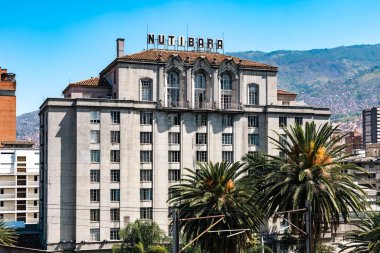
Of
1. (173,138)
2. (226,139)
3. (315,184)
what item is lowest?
(315,184)

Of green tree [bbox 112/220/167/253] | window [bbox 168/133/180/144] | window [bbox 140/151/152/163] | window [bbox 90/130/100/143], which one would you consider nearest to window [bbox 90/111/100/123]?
window [bbox 90/130/100/143]

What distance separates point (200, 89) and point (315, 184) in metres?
68.7

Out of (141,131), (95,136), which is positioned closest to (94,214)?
(95,136)

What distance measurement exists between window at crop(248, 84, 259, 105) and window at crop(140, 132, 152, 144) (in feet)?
75.7

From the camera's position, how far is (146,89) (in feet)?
403

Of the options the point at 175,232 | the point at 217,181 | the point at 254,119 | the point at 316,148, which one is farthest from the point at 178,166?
the point at 175,232

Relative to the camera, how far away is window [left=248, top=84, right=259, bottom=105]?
5138 inches

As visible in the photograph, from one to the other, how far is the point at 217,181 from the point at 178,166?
52919 millimetres

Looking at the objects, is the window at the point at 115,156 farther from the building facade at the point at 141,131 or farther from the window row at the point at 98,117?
the window row at the point at 98,117

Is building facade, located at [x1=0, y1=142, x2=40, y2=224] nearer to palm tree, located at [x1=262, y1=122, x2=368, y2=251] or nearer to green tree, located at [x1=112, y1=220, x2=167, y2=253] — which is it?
green tree, located at [x1=112, y1=220, x2=167, y2=253]

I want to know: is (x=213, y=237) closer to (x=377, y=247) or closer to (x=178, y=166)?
(x=377, y=247)

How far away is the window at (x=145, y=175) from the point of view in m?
121

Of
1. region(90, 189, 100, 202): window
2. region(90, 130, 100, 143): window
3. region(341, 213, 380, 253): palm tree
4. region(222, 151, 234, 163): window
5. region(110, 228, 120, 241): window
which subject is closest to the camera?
region(341, 213, 380, 253): palm tree

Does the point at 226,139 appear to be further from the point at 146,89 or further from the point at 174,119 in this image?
the point at 146,89
